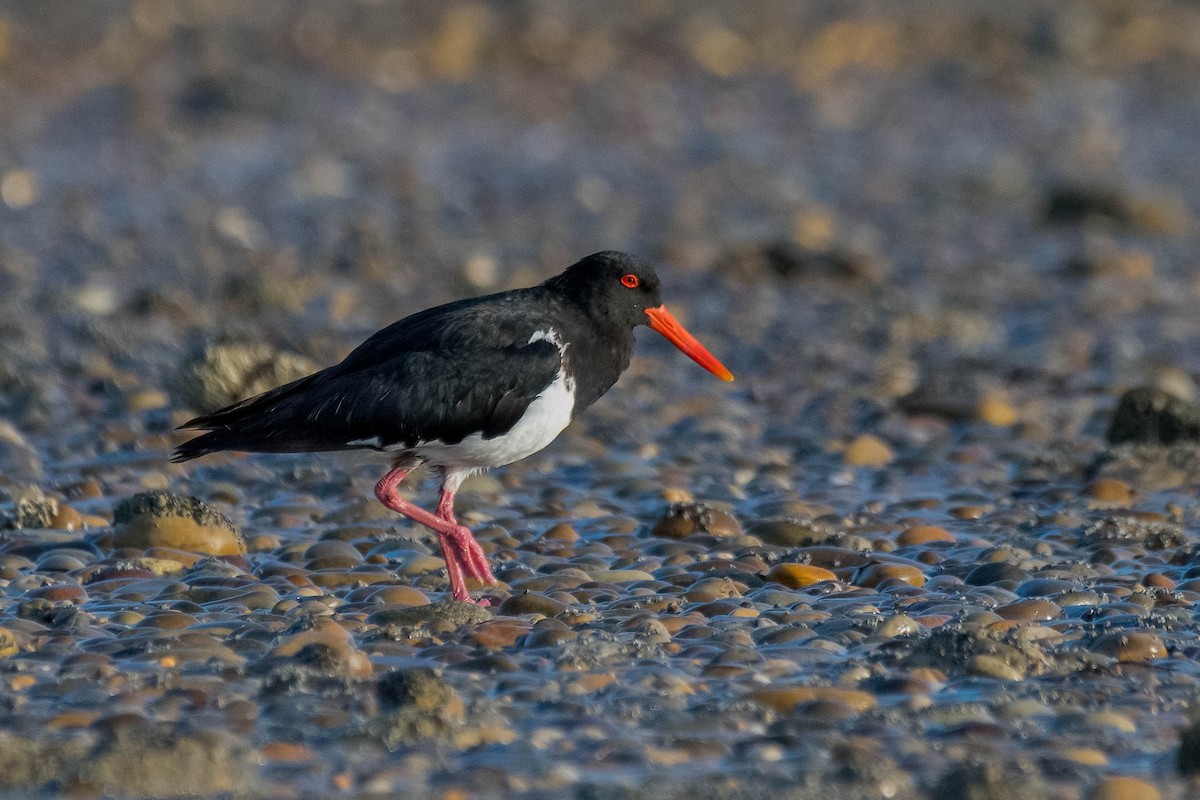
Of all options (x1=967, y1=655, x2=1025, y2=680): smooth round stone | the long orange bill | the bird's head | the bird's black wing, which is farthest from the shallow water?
the bird's head

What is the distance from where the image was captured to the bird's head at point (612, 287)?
688cm

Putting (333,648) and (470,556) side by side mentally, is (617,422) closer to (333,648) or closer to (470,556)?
(470,556)

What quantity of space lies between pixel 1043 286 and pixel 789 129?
6.21m

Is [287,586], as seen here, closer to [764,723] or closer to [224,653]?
[224,653]

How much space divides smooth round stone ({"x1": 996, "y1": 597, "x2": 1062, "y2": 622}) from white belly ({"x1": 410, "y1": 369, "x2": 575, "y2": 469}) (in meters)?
1.84

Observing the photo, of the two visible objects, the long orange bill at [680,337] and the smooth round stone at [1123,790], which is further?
the long orange bill at [680,337]

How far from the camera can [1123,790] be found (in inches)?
177

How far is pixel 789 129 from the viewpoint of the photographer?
1803 cm

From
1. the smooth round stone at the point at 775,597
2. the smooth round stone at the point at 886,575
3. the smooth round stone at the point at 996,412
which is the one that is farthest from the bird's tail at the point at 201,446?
the smooth round stone at the point at 996,412

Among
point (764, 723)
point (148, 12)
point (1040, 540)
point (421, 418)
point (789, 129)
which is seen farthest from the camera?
point (148, 12)

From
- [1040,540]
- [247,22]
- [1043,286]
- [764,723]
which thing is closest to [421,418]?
[764,723]

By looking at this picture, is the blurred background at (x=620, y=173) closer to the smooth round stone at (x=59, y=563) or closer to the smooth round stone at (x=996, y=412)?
the smooth round stone at (x=996, y=412)

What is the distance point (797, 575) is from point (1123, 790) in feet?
6.92

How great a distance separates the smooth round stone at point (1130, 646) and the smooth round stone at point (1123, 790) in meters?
1.01
